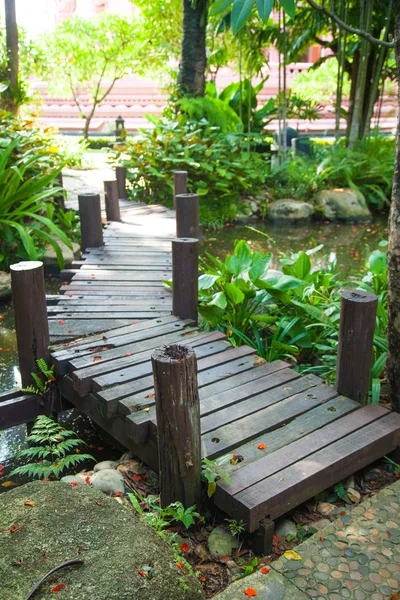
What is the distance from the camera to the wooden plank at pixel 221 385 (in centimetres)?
342

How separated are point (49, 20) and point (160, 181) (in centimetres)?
2617

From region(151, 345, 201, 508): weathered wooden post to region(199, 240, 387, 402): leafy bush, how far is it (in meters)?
1.51

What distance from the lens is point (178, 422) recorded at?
2.69m

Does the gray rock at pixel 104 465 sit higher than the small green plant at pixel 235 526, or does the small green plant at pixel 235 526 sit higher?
the small green plant at pixel 235 526

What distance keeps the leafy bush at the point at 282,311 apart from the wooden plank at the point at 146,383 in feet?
1.26

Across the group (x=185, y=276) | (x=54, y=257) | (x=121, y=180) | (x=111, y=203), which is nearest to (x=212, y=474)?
(x=185, y=276)

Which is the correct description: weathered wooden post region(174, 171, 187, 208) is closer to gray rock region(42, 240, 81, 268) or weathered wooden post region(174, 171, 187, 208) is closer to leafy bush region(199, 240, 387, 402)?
gray rock region(42, 240, 81, 268)

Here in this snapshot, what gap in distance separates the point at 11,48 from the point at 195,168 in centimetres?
414

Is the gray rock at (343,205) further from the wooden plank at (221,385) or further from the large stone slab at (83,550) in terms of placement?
the large stone slab at (83,550)

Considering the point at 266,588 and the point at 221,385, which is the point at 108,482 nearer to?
the point at 221,385

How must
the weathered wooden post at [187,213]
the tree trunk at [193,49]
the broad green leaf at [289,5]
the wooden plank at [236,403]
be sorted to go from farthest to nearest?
the tree trunk at [193,49], the weathered wooden post at [187,213], the wooden plank at [236,403], the broad green leaf at [289,5]

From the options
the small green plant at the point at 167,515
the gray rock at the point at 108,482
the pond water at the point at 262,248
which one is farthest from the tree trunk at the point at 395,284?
the pond water at the point at 262,248

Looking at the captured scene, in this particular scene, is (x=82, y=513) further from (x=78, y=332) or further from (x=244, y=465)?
(x=78, y=332)

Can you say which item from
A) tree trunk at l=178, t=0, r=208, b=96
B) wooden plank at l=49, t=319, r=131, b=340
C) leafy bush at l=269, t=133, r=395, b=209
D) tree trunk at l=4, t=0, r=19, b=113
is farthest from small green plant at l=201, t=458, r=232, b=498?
tree trunk at l=4, t=0, r=19, b=113
